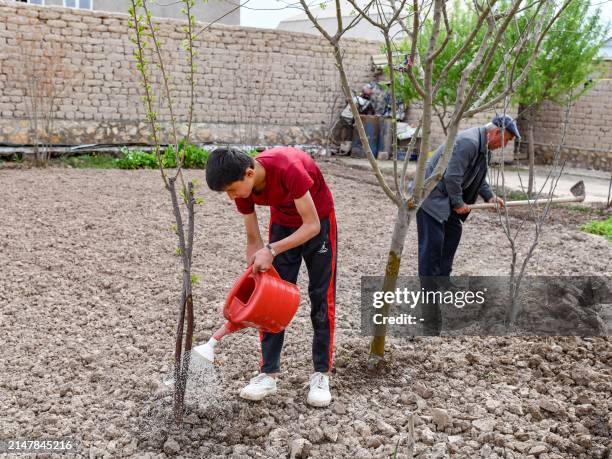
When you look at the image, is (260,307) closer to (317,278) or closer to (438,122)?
(317,278)

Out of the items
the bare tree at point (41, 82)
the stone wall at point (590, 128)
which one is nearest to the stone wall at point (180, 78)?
the bare tree at point (41, 82)

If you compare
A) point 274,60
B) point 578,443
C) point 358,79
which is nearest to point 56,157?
point 274,60

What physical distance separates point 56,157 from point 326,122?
18.3ft

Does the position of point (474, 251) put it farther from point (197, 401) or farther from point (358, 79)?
point (358, 79)

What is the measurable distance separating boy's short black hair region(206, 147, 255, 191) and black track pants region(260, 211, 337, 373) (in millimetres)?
497

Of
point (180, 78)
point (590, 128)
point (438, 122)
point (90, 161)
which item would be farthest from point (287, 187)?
point (590, 128)

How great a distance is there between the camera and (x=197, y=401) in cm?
282

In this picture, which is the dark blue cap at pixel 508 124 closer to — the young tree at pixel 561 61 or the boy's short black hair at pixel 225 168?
the boy's short black hair at pixel 225 168

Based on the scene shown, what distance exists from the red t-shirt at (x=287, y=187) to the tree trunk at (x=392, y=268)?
34cm

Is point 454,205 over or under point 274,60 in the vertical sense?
under

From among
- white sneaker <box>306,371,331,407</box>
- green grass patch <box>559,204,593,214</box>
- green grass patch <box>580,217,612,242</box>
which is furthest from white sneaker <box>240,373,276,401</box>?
green grass patch <box>559,204,593,214</box>

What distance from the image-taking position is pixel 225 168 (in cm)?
233

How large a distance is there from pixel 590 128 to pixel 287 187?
515 inches

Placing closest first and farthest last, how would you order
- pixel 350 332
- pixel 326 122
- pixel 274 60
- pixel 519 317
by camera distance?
pixel 350 332 → pixel 519 317 → pixel 274 60 → pixel 326 122
